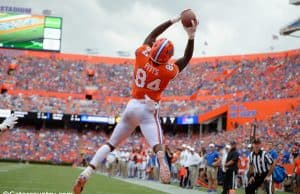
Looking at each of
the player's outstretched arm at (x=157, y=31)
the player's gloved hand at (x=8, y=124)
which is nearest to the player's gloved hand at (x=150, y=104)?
the player's outstretched arm at (x=157, y=31)

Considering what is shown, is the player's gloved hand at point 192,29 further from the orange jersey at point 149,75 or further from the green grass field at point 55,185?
the green grass field at point 55,185

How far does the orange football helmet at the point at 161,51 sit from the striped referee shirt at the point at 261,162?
6.16m

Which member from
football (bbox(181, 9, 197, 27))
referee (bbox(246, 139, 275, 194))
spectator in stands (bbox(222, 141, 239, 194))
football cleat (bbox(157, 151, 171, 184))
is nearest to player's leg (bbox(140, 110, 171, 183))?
football cleat (bbox(157, 151, 171, 184))

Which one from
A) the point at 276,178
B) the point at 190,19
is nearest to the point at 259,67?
the point at 276,178

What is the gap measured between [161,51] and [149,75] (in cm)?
38

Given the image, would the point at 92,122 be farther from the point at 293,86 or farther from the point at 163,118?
the point at 293,86

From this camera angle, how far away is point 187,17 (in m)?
7.38

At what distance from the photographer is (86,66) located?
5772 cm

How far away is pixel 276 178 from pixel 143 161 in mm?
12495

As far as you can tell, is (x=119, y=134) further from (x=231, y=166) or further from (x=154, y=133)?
(x=231, y=166)

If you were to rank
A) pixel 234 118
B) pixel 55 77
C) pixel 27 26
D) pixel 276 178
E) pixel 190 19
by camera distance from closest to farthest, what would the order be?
pixel 190 19, pixel 276 178, pixel 234 118, pixel 27 26, pixel 55 77

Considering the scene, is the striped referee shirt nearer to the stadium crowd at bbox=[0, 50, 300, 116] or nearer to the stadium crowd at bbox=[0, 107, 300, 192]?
the stadium crowd at bbox=[0, 107, 300, 192]

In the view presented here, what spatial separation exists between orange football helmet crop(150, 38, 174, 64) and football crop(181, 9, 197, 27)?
14.1 inches

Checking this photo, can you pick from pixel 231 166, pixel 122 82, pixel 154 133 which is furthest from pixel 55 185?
pixel 122 82
